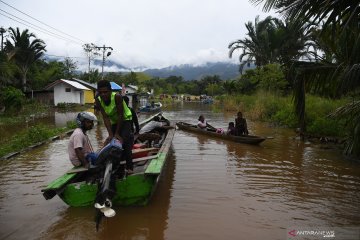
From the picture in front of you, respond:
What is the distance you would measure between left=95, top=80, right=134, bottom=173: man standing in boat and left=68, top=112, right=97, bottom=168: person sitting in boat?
0.23 m

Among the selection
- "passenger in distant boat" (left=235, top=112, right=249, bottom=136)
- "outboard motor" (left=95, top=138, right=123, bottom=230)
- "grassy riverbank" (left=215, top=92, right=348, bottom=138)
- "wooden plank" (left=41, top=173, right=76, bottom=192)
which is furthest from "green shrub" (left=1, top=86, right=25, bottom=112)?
"outboard motor" (left=95, top=138, right=123, bottom=230)

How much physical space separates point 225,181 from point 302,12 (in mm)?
3828

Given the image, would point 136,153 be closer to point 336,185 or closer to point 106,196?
point 106,196

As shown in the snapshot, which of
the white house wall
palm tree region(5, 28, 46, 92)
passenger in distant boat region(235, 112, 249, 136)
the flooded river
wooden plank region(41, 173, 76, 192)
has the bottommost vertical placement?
the flooded river

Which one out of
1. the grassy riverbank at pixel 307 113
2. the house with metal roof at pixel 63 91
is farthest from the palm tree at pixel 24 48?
the grassy riverbank at pixel 307 113

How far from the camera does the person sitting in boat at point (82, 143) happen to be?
5496 millimetres

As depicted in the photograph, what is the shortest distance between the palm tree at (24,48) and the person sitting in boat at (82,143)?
3099 cm

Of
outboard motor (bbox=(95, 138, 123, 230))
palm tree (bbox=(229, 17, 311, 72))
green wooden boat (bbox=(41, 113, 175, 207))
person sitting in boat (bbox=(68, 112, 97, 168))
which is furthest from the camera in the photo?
palm tree (bbox=(229, 17, 311, 72))

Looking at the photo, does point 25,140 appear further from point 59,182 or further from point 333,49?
point 333,49

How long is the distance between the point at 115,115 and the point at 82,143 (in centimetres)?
66

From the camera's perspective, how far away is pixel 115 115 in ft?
18.4

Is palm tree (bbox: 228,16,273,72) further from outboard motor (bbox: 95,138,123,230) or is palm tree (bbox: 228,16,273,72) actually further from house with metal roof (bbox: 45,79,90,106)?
outboard motor (bbox: 95,138,123,230)

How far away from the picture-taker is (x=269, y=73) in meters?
25.5

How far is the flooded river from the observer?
5023mm
